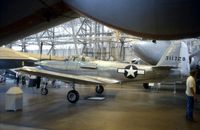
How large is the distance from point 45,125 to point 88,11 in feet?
19.1

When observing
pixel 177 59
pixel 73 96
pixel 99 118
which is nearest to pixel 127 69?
pixel 177 59

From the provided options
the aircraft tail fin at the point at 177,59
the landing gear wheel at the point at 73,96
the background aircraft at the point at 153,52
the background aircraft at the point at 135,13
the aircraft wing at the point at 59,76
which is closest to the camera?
the background aircraft at the point at 135,13

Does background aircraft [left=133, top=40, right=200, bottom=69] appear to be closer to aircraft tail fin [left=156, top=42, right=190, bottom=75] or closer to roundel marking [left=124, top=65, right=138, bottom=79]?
aircraft tail fin [left=156, top=42, right=190, bottom=75]

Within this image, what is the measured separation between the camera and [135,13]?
122 centimetres

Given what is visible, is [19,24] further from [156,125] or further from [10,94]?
[10,94]

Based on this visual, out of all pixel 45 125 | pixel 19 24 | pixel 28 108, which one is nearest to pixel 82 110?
pixel 28 108

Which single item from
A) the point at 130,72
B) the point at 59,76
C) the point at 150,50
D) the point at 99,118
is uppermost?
the point at 150,50

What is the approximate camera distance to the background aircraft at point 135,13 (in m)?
1.17

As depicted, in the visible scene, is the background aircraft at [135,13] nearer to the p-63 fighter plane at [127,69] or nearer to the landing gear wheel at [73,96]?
the landing gear wheel at [73,96]

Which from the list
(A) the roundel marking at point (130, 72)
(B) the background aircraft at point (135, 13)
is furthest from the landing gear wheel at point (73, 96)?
(B) the background aircraft at point (135, 13)

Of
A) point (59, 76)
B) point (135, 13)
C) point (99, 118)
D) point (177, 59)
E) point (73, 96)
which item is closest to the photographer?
point (135, 13)

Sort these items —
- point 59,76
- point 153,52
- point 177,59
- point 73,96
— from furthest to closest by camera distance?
point 153,52 < point 177,59 < point 59,76 < point 73,96

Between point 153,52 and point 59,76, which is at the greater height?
point 153,52

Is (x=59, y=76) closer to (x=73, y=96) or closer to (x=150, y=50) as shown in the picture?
(x=73, y=96)
